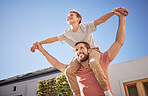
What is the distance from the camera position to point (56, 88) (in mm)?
7879

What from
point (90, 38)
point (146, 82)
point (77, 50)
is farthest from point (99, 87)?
point (146, 82)

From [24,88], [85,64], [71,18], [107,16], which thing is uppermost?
[24,88]

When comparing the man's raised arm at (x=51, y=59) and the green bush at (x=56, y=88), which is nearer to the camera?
the man's raised arm at (x=51, y=59)

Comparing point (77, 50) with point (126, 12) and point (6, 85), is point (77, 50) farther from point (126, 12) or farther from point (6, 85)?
point (6, 85)

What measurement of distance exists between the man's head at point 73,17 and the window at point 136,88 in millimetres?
4837

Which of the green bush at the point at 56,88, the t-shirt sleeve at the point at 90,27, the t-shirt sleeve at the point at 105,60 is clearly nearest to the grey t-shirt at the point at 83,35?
the t-shirt sleeve at the point at 90,27

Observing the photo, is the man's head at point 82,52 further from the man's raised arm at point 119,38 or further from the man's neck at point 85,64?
the man's raised arm at point 119,38

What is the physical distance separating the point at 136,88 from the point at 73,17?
513 cm

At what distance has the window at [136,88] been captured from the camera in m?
5.97

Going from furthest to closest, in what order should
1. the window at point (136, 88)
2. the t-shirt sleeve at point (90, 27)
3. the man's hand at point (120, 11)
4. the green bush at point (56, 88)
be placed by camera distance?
the green bush at point (56, 88)
the window at point (136, 88)
the t-shirt sleeve at point (90, 27)
the man's hand at point (120, 11)

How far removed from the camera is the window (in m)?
5.97

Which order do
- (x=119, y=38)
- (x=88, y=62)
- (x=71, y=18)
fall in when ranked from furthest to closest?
1. (x=71, y=18)
2. (x=88, y=62)
3. (x=119, y=38)

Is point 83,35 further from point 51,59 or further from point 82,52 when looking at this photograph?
point 51,59

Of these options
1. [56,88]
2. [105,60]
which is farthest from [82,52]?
[56,88]
